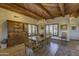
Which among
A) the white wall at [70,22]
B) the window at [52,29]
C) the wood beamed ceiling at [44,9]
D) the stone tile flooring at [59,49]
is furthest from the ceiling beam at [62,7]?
the stone tile flooring at [59,49]

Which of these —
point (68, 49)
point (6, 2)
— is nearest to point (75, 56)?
point (68, 49)

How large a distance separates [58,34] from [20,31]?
2.63ft

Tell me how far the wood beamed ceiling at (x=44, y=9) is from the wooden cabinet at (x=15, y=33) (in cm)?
27

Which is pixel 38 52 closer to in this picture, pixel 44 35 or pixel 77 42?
pixel 44 35

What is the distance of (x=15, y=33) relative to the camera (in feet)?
7.35

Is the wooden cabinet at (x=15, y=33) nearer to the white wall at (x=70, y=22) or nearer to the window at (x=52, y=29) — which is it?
the window at (x=52, y=29)

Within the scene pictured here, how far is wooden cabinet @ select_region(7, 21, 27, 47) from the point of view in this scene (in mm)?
2200

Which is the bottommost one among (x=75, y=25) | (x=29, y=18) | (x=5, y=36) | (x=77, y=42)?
(x=77, y=42)

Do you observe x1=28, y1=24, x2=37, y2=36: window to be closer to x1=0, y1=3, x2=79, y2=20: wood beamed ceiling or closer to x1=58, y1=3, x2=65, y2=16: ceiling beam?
x1=0, y1=3, x2=79, y2=20: wood beamed ceiling

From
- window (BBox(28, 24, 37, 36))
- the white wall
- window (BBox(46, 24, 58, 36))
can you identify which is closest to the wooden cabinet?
window (BBox(28, 24, 37, 36))

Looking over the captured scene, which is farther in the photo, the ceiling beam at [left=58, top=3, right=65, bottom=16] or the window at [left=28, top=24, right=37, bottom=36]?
the window at [left=28, top=24, right=37, bottom=36]

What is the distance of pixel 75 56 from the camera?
2289mm

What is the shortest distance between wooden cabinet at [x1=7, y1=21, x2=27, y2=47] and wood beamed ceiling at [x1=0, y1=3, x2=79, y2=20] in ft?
0.89

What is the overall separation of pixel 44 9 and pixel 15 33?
776 millimetres
